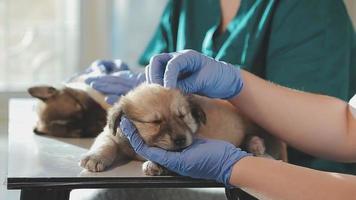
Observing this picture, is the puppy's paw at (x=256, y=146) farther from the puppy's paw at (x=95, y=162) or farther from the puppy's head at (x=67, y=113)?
the puppy's head at (x=67, y=113)

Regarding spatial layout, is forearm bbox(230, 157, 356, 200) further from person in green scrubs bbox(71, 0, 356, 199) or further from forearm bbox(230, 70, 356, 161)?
person in green scrubs bbox(71, 0, 356, 199)

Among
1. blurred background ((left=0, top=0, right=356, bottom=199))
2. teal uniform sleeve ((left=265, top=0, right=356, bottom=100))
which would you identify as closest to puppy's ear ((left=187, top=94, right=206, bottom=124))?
teal uniform sleeve ((left=265, top=0, right=356, bottom=100))

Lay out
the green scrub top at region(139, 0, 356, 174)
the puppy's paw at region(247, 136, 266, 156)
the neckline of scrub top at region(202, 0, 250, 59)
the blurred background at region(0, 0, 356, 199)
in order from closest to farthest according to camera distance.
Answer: the puppy's paw at region(247, 136, 266, 156)
the green scrub top at region(139, 0, 356, 174)
the neckline of scrub top at region(202, 0, 250, 59)
the blurred background at region(0, 0, 356, 199)

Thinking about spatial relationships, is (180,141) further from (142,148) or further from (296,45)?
(296,45)

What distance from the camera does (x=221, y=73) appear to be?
1.19 metres

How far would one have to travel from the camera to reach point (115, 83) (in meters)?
1.59

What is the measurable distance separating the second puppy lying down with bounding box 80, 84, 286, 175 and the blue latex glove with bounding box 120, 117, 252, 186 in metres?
0.02

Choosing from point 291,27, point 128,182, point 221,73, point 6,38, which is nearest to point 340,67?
point 291,27

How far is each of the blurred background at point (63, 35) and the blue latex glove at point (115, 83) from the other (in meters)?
0.58

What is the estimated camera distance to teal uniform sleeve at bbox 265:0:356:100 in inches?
58.8

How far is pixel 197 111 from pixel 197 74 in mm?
79

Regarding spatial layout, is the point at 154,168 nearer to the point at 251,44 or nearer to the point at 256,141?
the point at 256,141

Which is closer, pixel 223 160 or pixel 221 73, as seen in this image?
pixel 223 160

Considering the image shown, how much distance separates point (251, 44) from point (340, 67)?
0.23m
